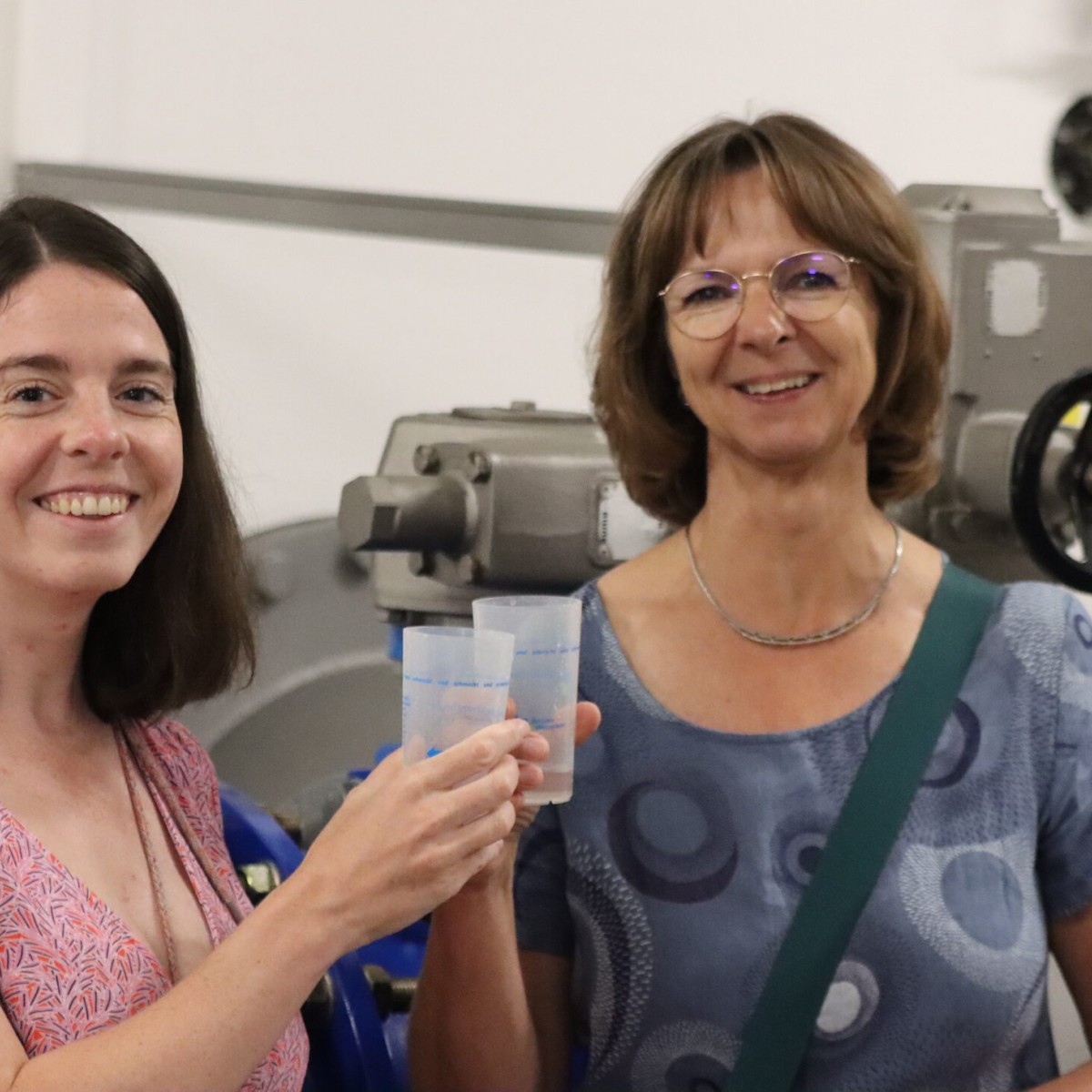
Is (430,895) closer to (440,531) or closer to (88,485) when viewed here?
(88,485)

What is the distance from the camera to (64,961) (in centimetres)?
115

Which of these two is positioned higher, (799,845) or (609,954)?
(799,845)

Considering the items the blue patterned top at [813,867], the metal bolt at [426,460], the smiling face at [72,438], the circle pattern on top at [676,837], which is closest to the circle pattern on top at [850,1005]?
the blue patterned top at [813,867]

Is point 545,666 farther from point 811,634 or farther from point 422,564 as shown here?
point 422,564

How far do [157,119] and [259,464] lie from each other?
0.65m

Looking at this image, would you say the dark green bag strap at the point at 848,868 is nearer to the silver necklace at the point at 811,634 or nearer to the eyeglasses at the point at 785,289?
the silver necklace at the point at 811,634

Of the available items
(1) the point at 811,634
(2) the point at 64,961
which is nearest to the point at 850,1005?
(1) the point at 811,634

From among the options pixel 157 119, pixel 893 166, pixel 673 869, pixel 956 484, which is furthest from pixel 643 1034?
pixel 893 166

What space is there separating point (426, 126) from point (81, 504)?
1893mm

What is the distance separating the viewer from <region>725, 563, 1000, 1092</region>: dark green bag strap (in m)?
1.37

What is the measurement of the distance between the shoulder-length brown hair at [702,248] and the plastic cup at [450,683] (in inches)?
21.3

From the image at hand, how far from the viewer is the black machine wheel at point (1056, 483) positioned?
6.39 ft

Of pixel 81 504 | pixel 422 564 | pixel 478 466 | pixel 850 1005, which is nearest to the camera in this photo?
pixel 81 504

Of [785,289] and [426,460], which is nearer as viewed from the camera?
[785,289]
